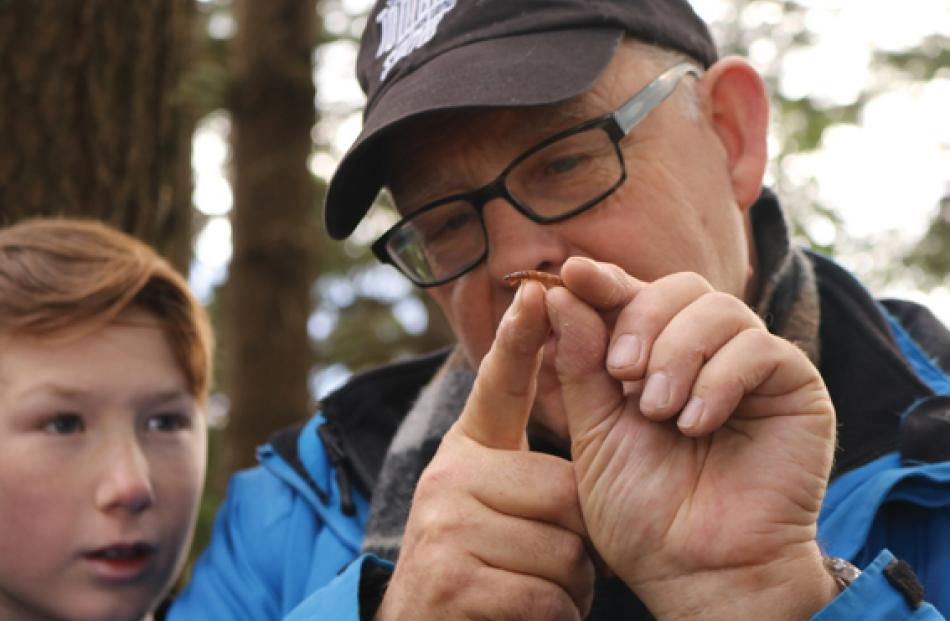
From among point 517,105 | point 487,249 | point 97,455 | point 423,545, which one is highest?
point 517,105

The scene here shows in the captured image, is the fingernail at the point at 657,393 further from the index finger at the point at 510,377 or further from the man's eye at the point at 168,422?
the man's eye at the point at 168,422

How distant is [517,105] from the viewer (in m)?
1.80

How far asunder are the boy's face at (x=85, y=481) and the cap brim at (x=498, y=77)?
738mm

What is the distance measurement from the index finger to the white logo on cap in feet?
2.76

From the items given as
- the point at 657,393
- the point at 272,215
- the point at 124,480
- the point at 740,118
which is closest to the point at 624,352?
the point at 657,393

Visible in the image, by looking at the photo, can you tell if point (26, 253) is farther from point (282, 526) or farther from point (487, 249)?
point (487, 249)

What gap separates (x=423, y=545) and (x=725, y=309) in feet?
1.93

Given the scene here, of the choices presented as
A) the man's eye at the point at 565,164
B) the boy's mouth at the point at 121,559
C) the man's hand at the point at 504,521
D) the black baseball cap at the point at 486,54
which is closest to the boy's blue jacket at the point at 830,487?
the boy's mouth at the point at 121,559

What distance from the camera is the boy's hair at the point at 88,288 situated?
2.25m

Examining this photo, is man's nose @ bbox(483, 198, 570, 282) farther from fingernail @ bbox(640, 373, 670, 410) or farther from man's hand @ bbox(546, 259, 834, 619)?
fingernail @ bbox(640, 373, 670, 410)

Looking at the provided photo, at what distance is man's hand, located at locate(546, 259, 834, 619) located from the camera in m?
1.31

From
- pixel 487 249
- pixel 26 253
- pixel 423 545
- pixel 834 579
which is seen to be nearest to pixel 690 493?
pixel 834 579

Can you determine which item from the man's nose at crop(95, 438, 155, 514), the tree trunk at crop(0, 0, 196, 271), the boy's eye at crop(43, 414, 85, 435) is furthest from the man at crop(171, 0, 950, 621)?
the tree trunk at crop(0, 0, 196, 271)

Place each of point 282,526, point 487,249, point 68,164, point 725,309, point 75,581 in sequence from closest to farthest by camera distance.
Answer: point 725,309 < point 487,249 < point 75,581 < point 282,526 < point 68,164
